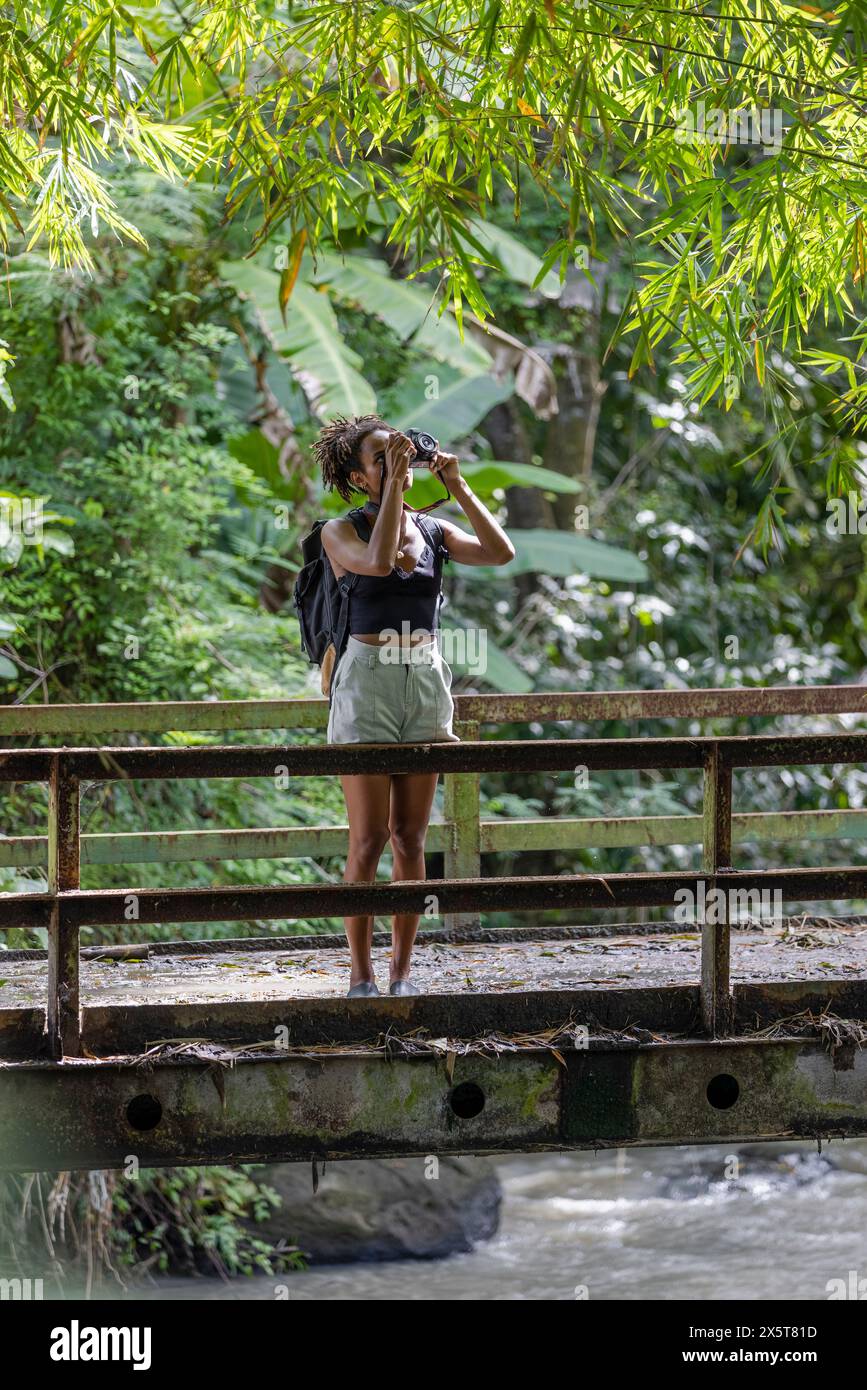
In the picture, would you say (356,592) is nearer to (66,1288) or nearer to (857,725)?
(66,1288)

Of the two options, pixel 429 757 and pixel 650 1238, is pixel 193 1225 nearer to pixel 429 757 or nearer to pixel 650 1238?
pixel 650 1238

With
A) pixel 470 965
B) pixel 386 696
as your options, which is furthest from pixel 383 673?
pixel 470 965

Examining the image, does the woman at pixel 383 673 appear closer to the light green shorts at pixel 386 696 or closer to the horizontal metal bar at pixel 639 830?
the light green shorts at pixel 386 696

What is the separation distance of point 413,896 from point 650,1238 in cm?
544

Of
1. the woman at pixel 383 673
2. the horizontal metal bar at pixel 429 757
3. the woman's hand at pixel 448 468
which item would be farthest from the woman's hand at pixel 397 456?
the horizontal metal bar at pixel 429 757

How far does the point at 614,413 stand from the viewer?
1227cm

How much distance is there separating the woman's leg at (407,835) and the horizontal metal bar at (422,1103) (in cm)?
36

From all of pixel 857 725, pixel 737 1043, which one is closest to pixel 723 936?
pixel 737 1043

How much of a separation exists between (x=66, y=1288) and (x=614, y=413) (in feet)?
26.9

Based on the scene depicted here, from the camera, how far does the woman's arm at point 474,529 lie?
3.79 meters

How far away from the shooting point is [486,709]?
206 inches

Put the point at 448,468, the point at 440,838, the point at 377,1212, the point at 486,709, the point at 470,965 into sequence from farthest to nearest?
the point at 377,1212 < the point at 486,709 < the point at 440,838 < the point at 470,965 < the point at 448,468

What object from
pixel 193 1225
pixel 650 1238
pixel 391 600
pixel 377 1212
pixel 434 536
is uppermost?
pixel 434 536
